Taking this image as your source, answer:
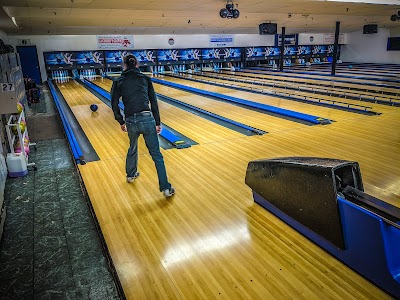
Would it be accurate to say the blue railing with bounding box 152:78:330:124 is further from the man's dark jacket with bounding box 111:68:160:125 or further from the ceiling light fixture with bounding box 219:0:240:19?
the man's dark jacket with bounding box 111:68:160:125

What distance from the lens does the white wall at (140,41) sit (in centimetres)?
1374

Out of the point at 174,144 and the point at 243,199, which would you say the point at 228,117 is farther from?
the point at 243,199

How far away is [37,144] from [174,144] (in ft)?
6.55

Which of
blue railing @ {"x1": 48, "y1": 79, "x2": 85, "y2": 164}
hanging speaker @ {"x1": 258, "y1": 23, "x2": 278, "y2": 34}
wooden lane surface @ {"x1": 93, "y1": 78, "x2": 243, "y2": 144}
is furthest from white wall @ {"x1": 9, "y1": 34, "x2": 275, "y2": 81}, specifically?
wooden lane surface @ {"x1": 93, "y1": 78, "x2": 243, "y2": 144}

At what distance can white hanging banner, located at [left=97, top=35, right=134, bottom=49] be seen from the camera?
14852mm

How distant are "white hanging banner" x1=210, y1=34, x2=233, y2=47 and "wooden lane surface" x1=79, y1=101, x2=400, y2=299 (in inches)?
565

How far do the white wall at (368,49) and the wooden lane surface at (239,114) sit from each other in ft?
46.3

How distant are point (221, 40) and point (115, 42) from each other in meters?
5.58

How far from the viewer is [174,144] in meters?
4.76

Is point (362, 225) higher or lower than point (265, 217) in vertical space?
higher

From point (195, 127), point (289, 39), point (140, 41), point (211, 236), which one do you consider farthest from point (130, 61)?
point (289, 39)

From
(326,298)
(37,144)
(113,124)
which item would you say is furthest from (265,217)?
(113,124)

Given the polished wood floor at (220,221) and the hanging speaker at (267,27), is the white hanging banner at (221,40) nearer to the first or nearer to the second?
the hanging speaker at (267,27)

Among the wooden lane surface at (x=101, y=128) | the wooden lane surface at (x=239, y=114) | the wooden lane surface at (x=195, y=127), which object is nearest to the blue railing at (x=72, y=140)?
the wooden lane surface at (x=101, y=128)
